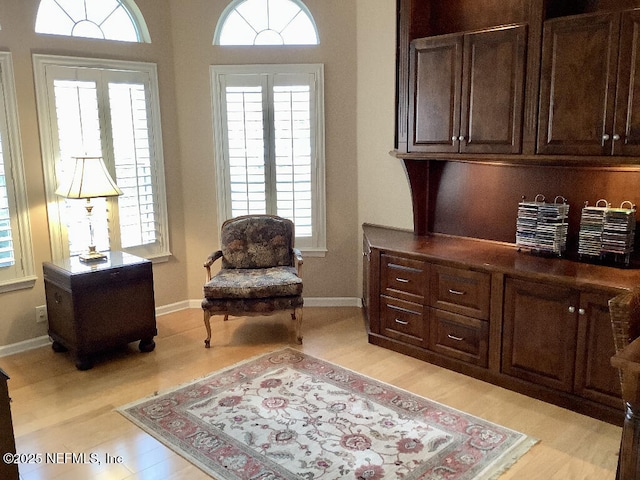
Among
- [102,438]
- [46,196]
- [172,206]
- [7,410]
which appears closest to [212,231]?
[172,206]

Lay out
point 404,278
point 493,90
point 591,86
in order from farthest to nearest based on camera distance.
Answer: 1. point 404,278
2. point 493,90
3. point 591,86

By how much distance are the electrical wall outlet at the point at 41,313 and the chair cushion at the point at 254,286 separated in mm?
1228

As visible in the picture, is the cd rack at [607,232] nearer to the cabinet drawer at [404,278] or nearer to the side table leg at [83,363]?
the cabinet drawer at [404,278]

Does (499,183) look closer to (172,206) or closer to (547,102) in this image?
(547,102)

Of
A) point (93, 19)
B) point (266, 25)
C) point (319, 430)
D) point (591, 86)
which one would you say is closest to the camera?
point (319, 430)

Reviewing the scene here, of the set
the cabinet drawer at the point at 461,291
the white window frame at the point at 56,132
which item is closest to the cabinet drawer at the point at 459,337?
the cabinet drawer at the point at 461,291

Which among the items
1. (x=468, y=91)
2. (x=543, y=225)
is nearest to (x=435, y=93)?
(x=468, y=91)

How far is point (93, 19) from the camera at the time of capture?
4.25 meters

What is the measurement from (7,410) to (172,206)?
10.4 feet

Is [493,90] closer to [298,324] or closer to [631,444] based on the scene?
[298,324]

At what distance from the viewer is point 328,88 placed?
4672mm

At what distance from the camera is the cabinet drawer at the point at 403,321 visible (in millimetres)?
3793

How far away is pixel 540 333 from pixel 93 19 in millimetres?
3887

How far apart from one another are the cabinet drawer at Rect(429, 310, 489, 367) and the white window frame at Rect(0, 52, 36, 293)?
9.52 feet
